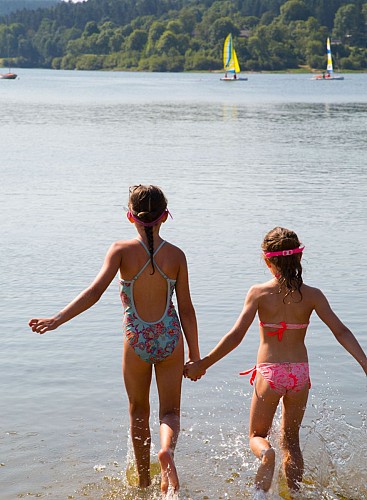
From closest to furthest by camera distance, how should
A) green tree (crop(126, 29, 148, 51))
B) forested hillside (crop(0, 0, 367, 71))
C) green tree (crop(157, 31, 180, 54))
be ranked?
forested hillside (crop(0, 0, 367, 71)), green tree (crop(157, 31, 180, 54)), green tree (crop(126, 29, 148, 51))

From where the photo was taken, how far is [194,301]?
→ 1004 cm

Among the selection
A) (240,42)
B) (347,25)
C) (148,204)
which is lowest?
(240,42)

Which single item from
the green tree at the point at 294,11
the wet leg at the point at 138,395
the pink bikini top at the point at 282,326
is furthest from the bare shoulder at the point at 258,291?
the green tree at the point at 294,11

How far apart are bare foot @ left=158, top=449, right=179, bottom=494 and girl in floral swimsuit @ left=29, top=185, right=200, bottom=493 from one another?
2cm

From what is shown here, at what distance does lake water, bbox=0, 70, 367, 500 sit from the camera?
620 centimetres

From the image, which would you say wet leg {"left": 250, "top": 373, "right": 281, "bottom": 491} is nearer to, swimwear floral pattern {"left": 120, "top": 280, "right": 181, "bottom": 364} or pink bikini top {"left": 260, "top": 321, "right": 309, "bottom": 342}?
pink bikini top {"left": 260, "top": 321, "right": 309, "bottom": 342}

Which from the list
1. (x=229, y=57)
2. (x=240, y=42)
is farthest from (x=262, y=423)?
(x=240, y=42)

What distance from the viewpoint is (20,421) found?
22.8 ft

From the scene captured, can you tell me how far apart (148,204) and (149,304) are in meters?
0.53

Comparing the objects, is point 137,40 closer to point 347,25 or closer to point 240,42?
point 240,42

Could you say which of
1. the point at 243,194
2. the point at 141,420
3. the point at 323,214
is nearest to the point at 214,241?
the point at 323,214

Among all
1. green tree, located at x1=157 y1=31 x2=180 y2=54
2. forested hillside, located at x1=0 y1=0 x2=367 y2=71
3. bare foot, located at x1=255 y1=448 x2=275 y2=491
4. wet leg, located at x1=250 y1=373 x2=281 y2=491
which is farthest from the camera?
green tree, located at x1=157 y1=31 x2=180 y2=54

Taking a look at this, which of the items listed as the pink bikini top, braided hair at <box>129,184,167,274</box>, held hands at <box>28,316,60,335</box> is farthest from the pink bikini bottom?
held hands at <box>28,316,60,335</box>

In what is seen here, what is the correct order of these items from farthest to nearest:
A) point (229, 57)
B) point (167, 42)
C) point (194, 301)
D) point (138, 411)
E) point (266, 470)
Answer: point (167, 42) → point (229, 57) → point (194, 301) → point (138, 411) → point (266, 470)
